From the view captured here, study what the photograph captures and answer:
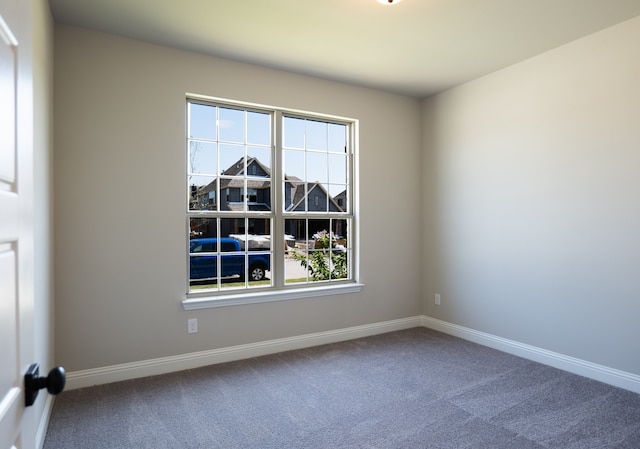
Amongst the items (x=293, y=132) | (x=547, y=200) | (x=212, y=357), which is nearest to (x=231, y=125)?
(x=293, y=132)

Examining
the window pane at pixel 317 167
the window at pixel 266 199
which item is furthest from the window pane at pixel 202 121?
the window pane at pixel 317 167

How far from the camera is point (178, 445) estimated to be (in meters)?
Answer: 2.19

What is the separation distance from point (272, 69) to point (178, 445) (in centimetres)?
312

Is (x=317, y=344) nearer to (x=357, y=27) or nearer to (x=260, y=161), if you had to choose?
(x=260, y=161)

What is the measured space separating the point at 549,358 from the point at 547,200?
1.36 meters

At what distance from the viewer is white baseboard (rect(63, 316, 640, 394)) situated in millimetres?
2930

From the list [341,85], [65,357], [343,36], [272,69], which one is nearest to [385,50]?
[343,36]

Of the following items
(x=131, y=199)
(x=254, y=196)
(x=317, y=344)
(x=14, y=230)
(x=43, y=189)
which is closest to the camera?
(x=14, y=230)

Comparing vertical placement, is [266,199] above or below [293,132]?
below

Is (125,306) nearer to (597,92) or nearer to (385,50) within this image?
(385,50)

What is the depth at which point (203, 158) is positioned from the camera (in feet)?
11.5

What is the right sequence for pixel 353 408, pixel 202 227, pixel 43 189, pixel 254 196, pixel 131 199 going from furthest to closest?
1. pixel 254 196
2. pixel 202 227
3. pixel 131 199
4. pixel 353 408
5. pixel 43 189

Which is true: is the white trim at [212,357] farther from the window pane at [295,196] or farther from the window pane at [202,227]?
the window pane at [295,196]

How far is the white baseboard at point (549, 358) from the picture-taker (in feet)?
9.51
